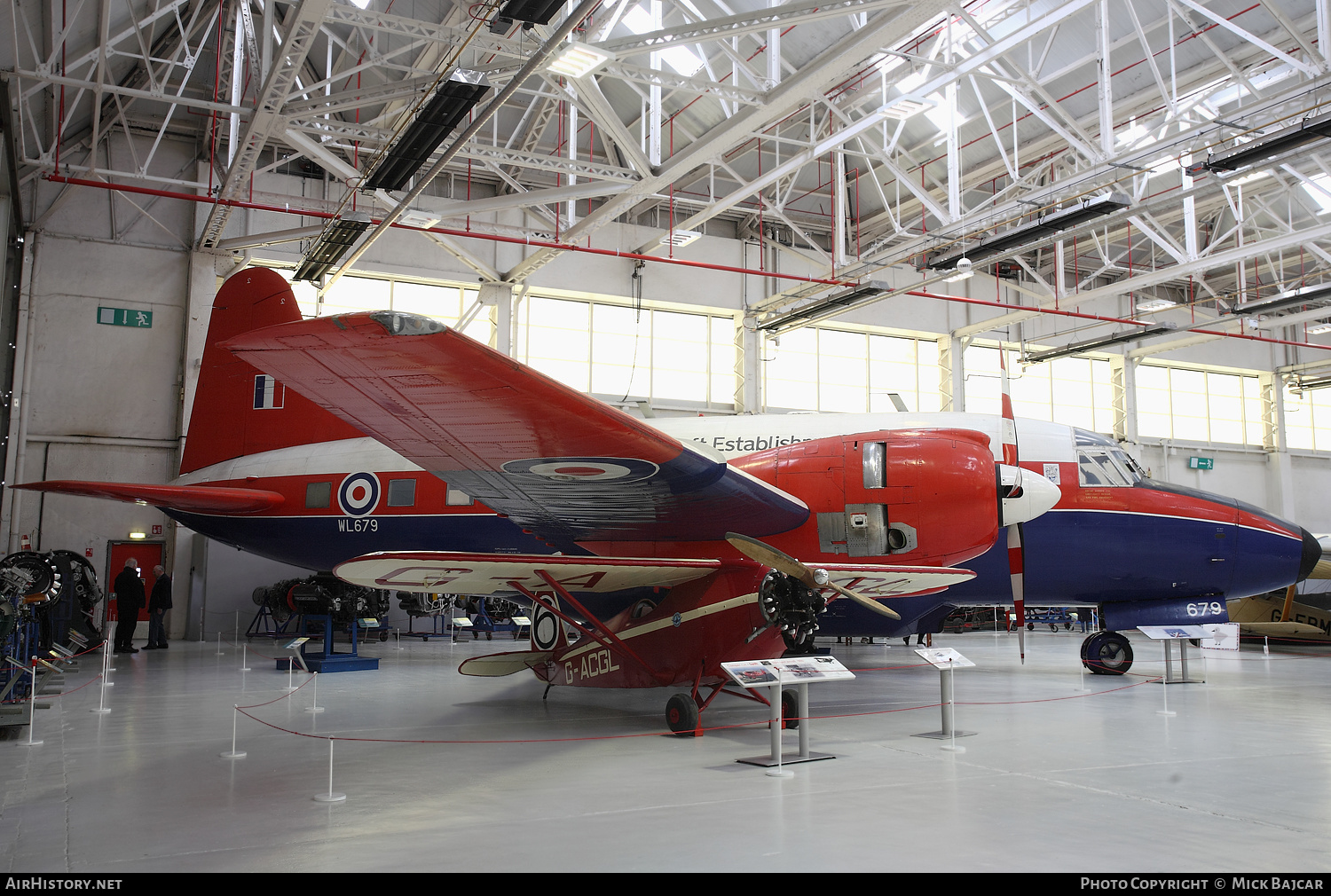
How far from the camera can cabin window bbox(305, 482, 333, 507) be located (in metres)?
14.2

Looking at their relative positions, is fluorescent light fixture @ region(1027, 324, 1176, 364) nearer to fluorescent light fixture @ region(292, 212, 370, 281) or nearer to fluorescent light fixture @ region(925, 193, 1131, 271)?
fluorescent light fixture @ region(925, 193, 1131, 271)

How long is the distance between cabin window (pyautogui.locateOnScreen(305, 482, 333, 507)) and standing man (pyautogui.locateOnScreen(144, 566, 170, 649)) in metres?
6.57

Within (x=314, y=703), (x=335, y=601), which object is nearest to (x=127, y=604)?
(x=335, y=601)

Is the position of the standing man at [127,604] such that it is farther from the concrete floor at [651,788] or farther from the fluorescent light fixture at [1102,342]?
the fluorescent light fixture at [1102,342]

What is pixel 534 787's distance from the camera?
20.6ft

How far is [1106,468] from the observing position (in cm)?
1252

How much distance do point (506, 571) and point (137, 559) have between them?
17.3 m

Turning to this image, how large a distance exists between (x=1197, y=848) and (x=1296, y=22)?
2073 centimetres

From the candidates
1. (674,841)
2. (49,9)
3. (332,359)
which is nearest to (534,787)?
(674,841)

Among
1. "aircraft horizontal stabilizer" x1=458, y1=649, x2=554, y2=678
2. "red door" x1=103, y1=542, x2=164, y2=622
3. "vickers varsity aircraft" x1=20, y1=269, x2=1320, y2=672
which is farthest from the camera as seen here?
"red door" x1=103, y1=542, x2=164, y2=622

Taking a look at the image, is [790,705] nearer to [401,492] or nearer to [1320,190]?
[401,492]

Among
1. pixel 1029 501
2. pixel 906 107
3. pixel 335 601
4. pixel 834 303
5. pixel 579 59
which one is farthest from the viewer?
pixel 834 303

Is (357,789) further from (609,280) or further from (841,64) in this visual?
(609,280)

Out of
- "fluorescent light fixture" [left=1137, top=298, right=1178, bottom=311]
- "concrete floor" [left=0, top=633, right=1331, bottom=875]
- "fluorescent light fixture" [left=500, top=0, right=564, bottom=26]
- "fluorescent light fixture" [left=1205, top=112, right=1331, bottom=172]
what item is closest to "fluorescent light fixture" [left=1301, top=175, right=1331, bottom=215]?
"fluorescent light fixture" [left=1137, top=298, right=1178, bottom=311]
